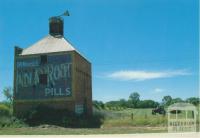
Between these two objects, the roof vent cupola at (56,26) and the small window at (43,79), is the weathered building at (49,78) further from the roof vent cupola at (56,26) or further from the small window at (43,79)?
the roof vent cupola at (56,26)

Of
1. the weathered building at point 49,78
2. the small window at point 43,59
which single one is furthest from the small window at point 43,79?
the small window at point 43,59

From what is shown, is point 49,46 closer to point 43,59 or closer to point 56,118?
point 43,59

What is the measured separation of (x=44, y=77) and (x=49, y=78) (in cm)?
65

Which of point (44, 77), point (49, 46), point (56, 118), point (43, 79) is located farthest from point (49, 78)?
point (56, 118)

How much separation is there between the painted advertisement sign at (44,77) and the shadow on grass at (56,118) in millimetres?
1815

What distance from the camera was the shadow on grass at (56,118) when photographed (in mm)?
36903

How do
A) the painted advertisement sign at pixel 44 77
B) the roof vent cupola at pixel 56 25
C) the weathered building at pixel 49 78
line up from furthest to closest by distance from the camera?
the roof vent cupola at pixel 56 25
the painted advertisement sign at pixel 44 77
the weathered building at pixel 49 78

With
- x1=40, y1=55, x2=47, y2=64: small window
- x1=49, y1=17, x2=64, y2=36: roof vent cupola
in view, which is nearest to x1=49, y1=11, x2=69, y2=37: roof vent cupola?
x1=49, y1=17, x2=64, y2=36: roof vent cupola

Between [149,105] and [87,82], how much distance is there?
51441 mm

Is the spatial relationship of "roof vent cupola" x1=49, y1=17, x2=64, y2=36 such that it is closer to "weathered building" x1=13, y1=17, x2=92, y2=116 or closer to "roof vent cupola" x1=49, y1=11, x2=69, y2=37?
"roof vent cupola" x1=49, y1=11, x2=69, y2=37

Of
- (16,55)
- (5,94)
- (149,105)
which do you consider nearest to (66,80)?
(16,55)

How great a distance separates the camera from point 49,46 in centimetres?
4247

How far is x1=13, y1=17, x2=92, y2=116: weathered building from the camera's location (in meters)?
39.6

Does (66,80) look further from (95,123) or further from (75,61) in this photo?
(95,123)
